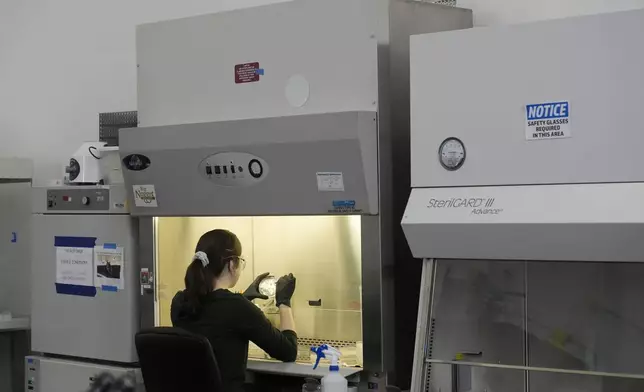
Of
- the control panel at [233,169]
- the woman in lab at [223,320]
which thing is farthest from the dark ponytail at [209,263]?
the control panel at [233,169]

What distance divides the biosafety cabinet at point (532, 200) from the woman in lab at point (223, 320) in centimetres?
52

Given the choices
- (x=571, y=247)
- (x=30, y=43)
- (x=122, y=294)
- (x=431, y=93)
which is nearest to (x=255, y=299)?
(x=122, y=294)

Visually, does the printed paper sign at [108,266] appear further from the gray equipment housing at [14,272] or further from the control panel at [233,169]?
the gray equipment housing at [14,272]

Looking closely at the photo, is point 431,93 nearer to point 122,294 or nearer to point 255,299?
point 255,299

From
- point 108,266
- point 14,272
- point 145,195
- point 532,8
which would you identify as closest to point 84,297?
point 108,266

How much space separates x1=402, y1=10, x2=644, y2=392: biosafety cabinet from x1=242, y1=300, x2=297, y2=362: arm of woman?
0.48 metres

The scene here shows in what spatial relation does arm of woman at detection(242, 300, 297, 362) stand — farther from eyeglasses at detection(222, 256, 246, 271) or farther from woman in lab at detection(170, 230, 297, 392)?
eyeglasses at detection(222, 256, 246, 271)

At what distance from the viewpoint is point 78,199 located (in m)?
3.04

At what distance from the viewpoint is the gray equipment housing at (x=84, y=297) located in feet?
9.60

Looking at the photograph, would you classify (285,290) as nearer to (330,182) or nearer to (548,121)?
(330,182)

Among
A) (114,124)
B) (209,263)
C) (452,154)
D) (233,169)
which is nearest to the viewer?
(452,154)

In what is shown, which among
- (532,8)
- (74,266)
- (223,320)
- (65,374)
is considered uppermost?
(532,8)

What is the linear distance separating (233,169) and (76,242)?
32.9 inches

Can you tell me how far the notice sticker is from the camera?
1.97 metres
